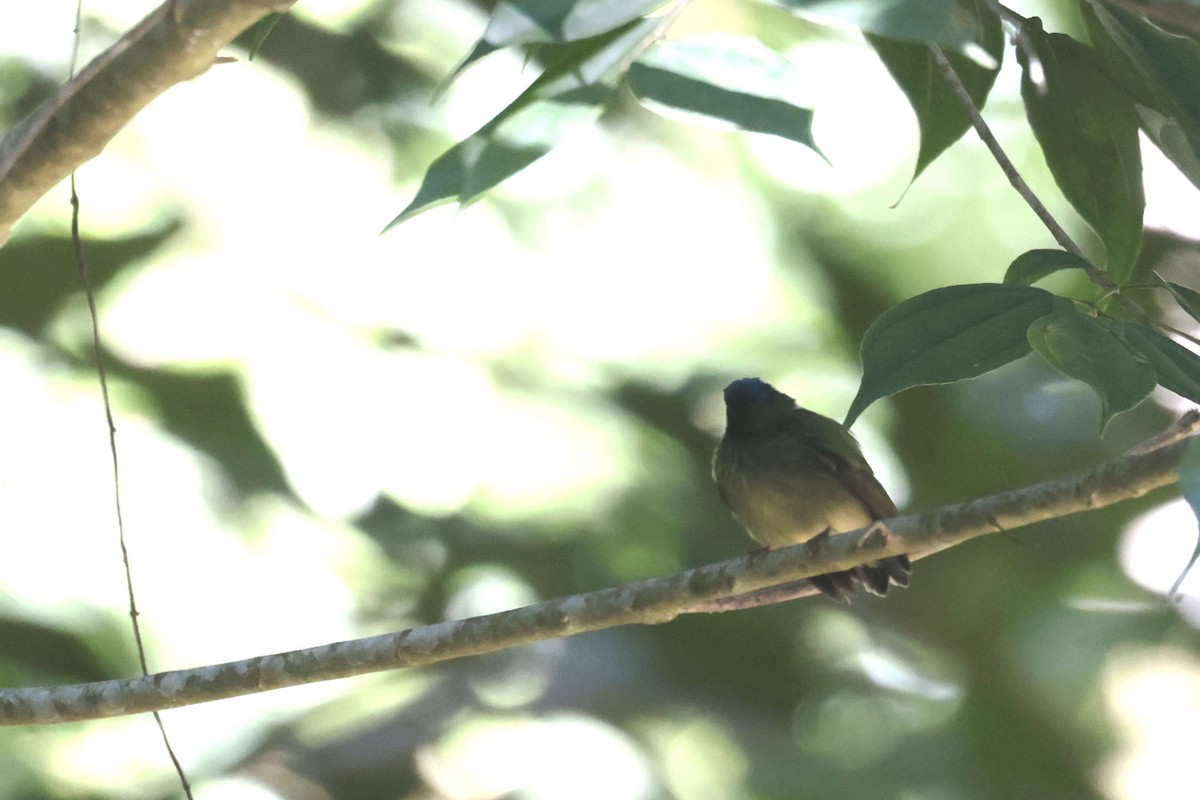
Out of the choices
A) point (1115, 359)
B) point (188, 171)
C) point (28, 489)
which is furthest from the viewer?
point (28, 489)

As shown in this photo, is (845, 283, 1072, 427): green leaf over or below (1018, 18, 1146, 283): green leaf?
below

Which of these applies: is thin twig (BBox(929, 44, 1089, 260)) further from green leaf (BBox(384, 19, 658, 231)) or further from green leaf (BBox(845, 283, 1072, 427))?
green leaf (BBox(384, 19, 658, 231))

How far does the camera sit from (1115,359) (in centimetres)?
99

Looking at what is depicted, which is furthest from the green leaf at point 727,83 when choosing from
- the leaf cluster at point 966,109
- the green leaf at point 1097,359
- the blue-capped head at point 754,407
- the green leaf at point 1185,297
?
the blue-capped head at point 754,407

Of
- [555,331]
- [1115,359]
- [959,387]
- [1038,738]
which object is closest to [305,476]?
[555,331]

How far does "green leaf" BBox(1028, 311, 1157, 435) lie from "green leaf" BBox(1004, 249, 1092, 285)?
0.36ft

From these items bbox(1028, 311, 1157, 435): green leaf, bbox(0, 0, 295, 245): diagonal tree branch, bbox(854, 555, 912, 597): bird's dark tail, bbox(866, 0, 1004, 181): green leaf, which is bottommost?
bbox(1028, 311, 1157, 435): green leaf

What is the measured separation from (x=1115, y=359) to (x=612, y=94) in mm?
573

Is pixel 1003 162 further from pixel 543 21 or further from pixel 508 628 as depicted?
pixel 508 628

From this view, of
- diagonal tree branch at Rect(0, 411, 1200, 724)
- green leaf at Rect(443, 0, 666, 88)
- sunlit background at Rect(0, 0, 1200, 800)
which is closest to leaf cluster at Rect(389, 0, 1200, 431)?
green leaf at Rect(443, 0, 666, 88)

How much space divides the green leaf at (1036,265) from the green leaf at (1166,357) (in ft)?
0.31

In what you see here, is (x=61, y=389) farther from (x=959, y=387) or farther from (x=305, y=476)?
(x=959, y=387)

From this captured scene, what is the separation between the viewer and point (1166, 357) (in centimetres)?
105

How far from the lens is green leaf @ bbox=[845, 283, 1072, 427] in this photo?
1.06 m
